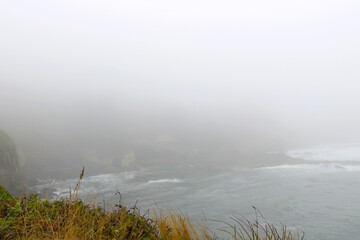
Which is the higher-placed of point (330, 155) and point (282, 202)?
point (282, 202)

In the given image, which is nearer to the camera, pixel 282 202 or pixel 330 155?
pixel 282 202

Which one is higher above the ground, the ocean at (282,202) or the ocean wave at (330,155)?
the ocean at (282,202)

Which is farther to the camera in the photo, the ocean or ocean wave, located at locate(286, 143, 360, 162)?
ocean wave, located at locate(286, 143, 360, 162)

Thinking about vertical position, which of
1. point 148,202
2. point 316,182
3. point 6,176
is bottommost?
point 316,182

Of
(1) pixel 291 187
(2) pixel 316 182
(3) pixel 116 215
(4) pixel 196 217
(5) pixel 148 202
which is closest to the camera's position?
(3) pixel 116 215

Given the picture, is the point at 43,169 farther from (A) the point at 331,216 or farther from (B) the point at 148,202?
(A) the point at 331,216

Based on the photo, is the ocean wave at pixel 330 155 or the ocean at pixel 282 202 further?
the ocean wave at pixel 330 155

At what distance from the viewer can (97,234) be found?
3742 millimetres

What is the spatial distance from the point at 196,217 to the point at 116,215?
2262 centimetres

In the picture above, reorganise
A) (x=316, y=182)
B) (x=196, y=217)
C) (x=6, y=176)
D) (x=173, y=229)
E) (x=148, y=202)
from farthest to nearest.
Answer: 1. (x=316, y=182)
2. (x=6, y=176)
3. (x=148, y=202)
4. (x=196, y=217)
5. (x=173, y=229)

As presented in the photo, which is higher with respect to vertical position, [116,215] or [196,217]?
[116,215]

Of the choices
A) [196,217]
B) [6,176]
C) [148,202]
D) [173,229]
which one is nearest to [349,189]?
[196,217]

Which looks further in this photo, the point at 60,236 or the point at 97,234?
the point at 97,234

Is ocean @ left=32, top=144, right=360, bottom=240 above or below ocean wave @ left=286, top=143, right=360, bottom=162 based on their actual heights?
above
